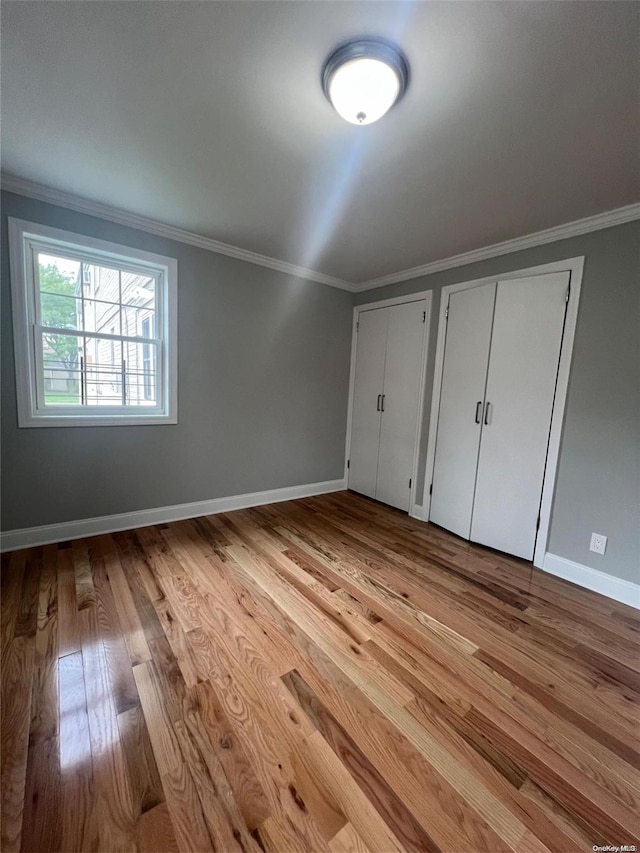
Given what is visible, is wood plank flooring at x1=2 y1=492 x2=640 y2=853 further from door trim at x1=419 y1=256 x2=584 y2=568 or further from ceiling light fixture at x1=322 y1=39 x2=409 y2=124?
ceiling light fixture at x1=322 y1=39 x2=409 y2=124

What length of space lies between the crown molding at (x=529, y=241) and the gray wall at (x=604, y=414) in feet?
0.15

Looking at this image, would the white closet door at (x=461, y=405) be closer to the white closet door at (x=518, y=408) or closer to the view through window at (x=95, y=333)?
the white closet door at (x=518, y=408)

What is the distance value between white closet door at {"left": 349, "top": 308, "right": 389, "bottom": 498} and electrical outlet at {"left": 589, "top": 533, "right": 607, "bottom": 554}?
77.2 inches

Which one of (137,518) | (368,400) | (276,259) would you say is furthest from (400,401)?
(137,518)

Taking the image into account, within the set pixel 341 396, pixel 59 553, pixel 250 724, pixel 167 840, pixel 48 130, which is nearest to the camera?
pixel 167 840

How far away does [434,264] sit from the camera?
3.05 m

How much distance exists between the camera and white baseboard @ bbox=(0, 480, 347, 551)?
7.70ft

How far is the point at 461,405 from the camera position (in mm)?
2910

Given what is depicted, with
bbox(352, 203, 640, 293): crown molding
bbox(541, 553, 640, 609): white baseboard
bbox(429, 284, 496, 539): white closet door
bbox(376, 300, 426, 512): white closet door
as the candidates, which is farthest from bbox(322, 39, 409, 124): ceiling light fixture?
bbox(541, 553, 640, 609): white baseboard

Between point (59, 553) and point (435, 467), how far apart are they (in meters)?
3.07

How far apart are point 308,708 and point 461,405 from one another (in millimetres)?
2437

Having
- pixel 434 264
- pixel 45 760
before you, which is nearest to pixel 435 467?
pixel 434 264

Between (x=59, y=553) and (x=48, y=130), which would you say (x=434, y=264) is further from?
(x=59, y=553)

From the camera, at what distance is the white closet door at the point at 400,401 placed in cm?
331
